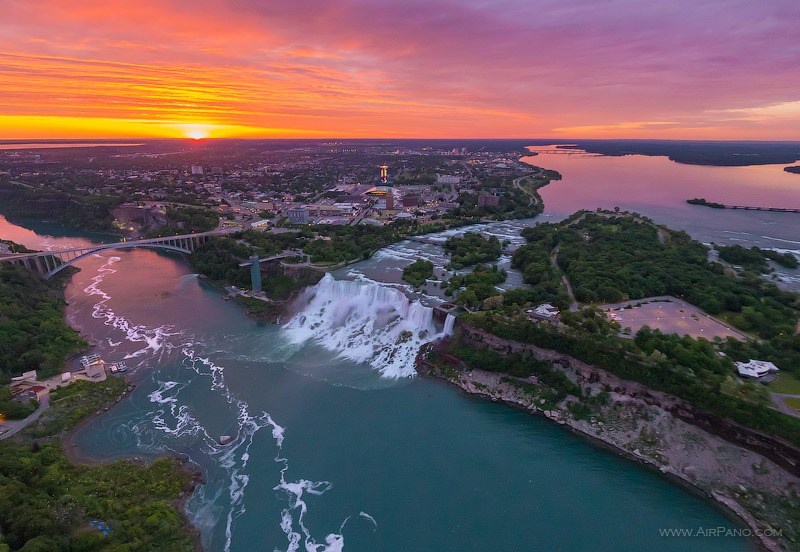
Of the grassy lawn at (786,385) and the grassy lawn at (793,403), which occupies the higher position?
the grassy lawn at (786,385)

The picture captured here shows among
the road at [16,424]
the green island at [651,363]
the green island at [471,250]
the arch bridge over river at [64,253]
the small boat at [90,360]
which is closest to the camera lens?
the green island at [651,363]

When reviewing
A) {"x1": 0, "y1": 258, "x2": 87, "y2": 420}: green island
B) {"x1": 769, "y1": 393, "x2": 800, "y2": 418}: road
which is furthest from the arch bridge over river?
{"x1": 769, "y1": 393, "x2": 800, "y2": 418}: road

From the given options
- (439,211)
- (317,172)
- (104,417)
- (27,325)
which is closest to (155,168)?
(317,172)

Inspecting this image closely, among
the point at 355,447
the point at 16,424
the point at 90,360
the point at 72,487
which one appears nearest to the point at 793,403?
the point at 355,447

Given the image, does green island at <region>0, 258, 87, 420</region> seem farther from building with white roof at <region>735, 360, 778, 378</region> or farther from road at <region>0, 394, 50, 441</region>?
building with white roof at <region>735, 360, 778, 378</region>

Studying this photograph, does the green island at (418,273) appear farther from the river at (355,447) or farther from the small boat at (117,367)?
the small boat at (117,367)

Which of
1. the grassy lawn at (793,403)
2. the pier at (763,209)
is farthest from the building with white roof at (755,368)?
the pier at (763,209)

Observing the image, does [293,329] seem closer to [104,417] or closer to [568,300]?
[104,417]
